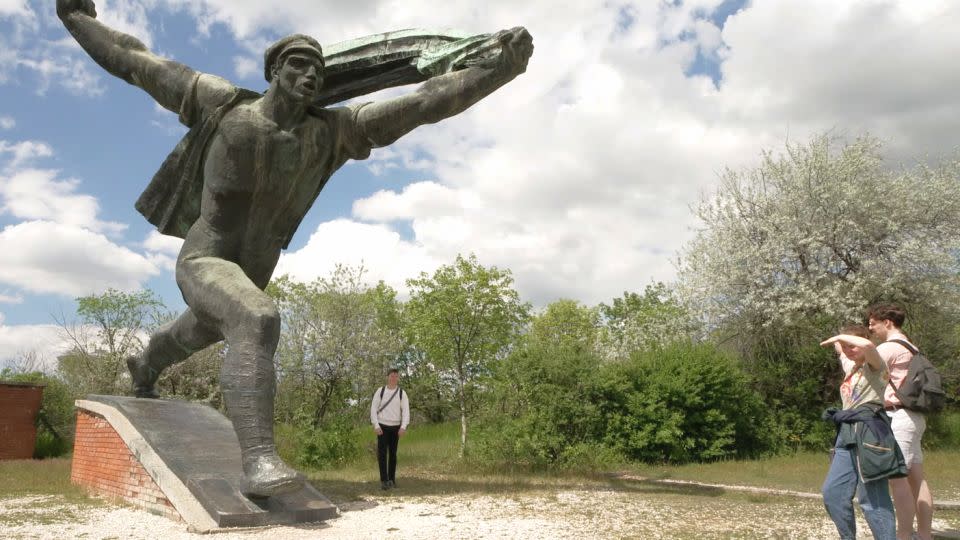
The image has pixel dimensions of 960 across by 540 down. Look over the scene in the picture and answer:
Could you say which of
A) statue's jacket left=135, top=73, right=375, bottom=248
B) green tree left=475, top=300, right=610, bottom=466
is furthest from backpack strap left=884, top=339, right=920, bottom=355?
green tree left=475, top=300, right=610, bottom=466

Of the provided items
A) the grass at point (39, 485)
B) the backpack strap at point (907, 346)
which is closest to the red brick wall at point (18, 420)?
the grass at point (39, 485)

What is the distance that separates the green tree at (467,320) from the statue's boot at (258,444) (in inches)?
610

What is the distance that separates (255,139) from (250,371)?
5.00 feet

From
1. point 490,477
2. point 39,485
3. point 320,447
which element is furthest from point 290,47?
point 320,447

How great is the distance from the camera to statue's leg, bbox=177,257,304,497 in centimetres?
374

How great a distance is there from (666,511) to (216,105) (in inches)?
171

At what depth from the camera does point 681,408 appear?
578 inches

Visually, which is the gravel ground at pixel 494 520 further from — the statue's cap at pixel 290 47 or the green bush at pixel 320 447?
the green bush at pixel 320 447

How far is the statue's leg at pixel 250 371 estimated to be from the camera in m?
3.74

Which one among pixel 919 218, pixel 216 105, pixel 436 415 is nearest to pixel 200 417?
pixel 216 105

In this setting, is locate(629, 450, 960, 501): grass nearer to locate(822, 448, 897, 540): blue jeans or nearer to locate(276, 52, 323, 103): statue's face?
locate(822, 448, 897, 540): blue jeans

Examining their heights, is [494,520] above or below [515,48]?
below

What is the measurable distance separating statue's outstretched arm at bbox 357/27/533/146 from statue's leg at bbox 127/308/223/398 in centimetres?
197

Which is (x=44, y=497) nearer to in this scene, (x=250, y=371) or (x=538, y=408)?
(x=250, y=371)
